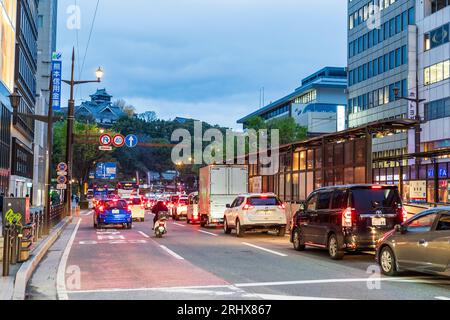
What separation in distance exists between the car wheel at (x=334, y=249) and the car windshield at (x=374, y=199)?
3.49 feet

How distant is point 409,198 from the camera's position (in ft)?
114

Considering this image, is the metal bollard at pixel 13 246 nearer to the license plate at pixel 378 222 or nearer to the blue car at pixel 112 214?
the license plate at pixel 378 222

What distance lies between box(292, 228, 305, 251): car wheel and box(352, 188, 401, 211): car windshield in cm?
319

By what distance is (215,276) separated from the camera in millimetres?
12602

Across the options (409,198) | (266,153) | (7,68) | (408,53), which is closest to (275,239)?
(266,153)

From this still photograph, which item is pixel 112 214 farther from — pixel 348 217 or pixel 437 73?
pixel 437 73

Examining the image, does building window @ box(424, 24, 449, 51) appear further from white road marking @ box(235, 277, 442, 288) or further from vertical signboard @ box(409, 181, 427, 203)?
white road marking @ box(235, 277, 442, 288)

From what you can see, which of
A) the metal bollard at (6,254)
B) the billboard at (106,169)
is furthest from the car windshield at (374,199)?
the billboard at (106,169)

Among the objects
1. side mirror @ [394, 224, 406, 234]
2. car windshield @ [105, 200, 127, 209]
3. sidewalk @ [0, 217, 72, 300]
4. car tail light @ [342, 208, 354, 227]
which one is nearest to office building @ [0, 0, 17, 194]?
car windshield @ [105, 200, 127, 209]

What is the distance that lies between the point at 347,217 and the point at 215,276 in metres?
4.49

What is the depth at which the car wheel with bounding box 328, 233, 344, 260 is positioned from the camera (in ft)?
51.5

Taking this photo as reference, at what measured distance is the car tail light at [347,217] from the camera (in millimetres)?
15465
